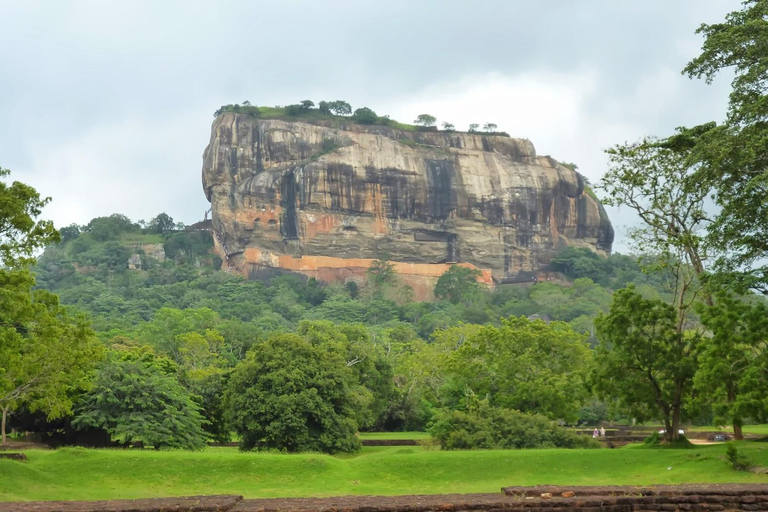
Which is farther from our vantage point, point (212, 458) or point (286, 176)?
point (286, 176)

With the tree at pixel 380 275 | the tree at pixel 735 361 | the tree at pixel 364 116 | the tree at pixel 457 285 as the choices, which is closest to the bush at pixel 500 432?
the tree at pixel 735 361

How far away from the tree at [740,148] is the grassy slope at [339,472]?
193 inches

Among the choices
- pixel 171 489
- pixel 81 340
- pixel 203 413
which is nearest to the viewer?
pixel 171 489

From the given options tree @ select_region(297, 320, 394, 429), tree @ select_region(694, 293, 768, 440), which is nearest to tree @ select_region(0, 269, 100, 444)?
tree @ select_region(694, 293, 768, 440)

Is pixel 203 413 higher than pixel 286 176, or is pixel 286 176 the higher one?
pixel 286 176

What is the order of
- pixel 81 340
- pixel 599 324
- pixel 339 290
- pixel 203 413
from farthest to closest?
1. pixel 339 290
2. pixel 203 413
3. pixel 599 324
4. pixel 81 340

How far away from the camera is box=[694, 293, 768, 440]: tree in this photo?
20.5m

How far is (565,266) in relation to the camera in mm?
116750

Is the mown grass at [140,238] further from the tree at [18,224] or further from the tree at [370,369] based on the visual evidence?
the tree at [18,224]

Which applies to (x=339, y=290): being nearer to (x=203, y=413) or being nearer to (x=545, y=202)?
(x=545, y=202)

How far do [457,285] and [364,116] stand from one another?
2642cm

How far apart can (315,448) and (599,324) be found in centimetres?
945

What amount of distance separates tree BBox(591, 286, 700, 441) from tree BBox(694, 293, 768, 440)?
219cm

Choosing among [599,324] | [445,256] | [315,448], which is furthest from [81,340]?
[445,256]
